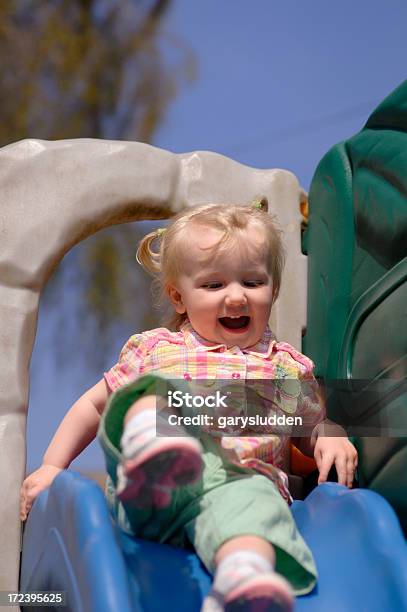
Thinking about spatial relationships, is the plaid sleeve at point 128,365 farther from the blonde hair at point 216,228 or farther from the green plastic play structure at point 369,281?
the green plastic play structure at point 369,281

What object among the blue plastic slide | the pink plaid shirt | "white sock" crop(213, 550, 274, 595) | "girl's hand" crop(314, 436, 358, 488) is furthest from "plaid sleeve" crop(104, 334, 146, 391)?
"white sock" crop(213, 550, 274, 595)

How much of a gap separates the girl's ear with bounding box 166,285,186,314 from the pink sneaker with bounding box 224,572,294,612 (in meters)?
0.77

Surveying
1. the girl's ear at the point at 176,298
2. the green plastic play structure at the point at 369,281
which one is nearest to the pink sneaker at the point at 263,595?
the green plastic play structure at the point at 369,281

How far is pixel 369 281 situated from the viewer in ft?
6.55

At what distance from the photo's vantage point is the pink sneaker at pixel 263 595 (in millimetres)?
1036

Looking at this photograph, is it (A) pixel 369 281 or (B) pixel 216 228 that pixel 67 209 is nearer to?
(B) pixel 216 228

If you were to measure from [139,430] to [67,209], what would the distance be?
108cm

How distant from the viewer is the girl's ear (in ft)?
5.74

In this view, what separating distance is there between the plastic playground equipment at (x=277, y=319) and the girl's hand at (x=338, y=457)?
3 cm

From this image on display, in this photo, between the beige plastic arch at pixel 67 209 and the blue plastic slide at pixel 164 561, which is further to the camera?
the beige plastic arch at pixel 67 209

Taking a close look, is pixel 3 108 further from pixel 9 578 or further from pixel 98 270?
pixel 9 578

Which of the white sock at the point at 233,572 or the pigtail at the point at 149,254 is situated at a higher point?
the pigtail at the point at 149,254

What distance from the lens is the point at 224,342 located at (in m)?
1.67

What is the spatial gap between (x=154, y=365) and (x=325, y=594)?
0.51 m
